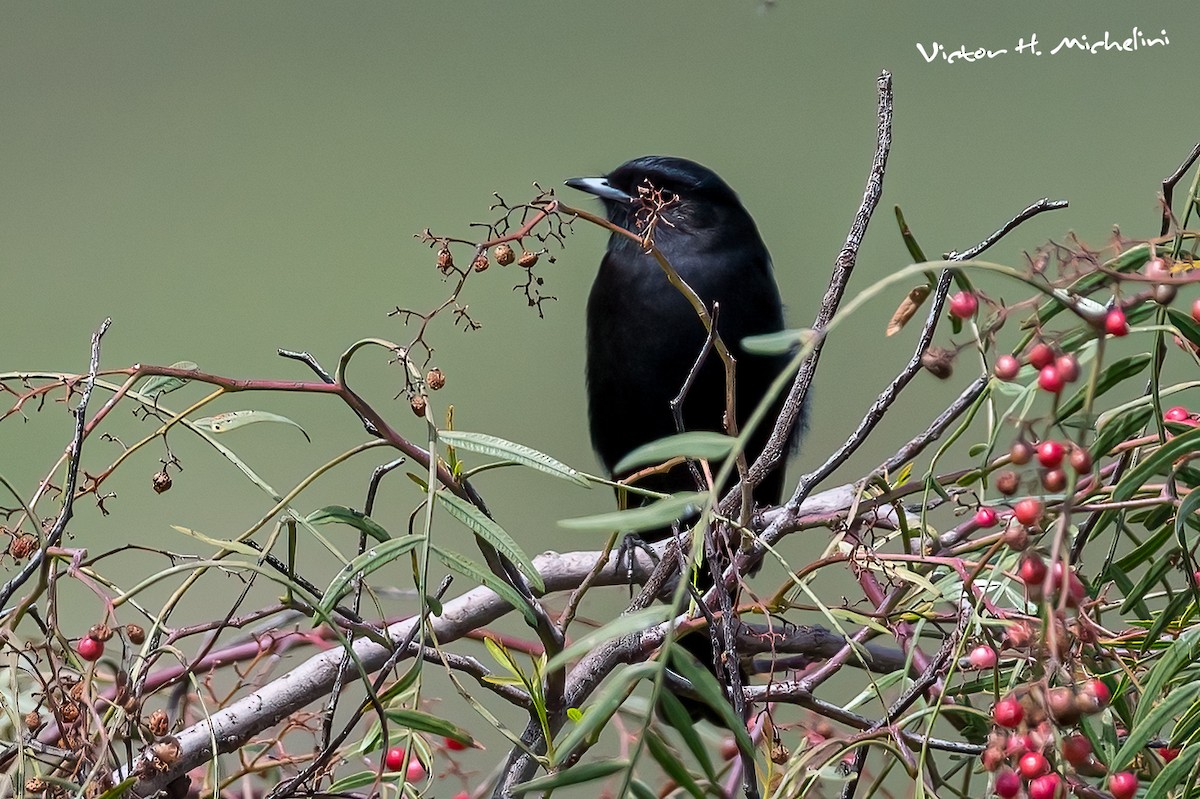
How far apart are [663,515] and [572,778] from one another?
0.47 ft

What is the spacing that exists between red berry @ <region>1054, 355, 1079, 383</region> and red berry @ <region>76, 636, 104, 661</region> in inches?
25.0

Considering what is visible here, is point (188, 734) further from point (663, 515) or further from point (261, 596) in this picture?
point (261, 596)

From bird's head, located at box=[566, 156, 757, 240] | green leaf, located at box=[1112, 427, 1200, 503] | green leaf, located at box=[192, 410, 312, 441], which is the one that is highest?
bird's head, located at box=[566, 156, 757, 240]

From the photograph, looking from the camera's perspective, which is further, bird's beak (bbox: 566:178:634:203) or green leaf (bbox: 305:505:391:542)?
bird's beak (bbox: 566:178:634:203)

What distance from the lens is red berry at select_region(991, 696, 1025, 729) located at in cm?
67

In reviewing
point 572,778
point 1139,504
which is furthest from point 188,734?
point 1139,504

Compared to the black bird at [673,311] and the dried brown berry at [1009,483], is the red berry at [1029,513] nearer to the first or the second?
the dried brown berry at [1009,483]

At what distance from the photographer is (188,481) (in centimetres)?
512

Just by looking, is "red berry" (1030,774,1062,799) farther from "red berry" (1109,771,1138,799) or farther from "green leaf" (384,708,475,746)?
"green leaf" (384,708,475,746)

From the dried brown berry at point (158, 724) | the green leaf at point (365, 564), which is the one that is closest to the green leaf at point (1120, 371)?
the green leaf at point (365, 564)

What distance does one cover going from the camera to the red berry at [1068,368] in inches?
25.3

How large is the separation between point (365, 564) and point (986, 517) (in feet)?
1.52

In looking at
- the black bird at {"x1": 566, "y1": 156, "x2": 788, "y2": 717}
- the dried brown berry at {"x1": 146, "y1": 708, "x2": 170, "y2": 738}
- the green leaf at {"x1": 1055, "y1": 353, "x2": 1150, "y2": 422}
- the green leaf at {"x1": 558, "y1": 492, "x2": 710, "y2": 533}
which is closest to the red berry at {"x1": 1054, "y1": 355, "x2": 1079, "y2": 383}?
the green leaf at {"x1": 1055, "y1": 353, "x2": 1150, "y2": 422}

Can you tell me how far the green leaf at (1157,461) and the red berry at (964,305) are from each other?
0.40 feet
